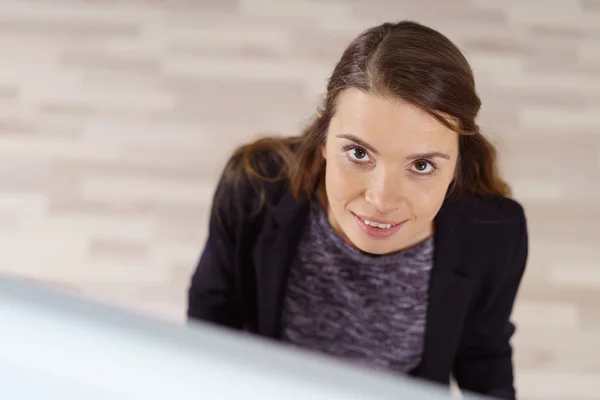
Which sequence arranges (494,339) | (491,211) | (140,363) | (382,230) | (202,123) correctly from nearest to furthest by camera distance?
1. (140,363)
2. (382,230)
3. (491,211)
4. (494,339)
5. (202,123)

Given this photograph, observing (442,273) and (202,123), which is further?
→ (202,123)

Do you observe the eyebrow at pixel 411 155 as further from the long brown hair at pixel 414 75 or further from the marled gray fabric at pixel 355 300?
the marled gray fabric at pixel 355 300

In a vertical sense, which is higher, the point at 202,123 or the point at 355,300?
the point at 202,123

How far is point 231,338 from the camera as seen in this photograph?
0.33 meters

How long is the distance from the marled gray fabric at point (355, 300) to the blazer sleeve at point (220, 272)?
97mm

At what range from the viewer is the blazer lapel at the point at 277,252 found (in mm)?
941

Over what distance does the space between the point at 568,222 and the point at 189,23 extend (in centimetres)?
127

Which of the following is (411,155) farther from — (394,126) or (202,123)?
(202,123)

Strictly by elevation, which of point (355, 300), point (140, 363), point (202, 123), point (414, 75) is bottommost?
point (140, 363)

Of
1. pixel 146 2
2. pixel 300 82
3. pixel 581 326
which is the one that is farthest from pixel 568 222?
pixel 146 2

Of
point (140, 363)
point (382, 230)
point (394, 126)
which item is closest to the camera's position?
point (140, 363)

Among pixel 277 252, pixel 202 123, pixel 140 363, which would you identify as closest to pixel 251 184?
pixel 277 252

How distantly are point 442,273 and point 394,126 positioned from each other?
1.14 feet

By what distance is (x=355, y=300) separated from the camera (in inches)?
38.1
